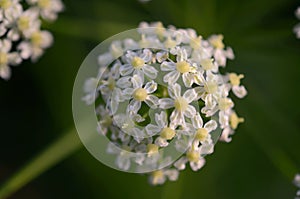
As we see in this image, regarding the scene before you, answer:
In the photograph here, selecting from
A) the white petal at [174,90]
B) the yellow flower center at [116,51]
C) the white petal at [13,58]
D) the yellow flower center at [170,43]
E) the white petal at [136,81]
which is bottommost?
the white petal at [13,58]

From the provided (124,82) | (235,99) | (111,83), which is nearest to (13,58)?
(111,83)

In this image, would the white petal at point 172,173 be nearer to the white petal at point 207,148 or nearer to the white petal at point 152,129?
the white petal at point 207,148

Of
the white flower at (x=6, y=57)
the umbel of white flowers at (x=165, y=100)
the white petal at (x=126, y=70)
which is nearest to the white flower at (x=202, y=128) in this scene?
the umbel of white flowers at (x=165, y=100)

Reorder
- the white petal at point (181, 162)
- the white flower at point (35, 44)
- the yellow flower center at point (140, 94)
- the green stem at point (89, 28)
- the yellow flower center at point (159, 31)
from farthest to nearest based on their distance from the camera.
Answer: the green stem at point (89, 28)
the white flower at point (35, 44)
the yellow flower center at point (159, 31)
the white petal at point (181, 162)
the yellow flower center at point (140, 94)

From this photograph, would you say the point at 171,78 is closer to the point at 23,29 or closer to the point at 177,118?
the point at 177,118

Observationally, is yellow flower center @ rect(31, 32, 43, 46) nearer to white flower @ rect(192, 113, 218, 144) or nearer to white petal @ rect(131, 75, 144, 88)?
white petal @ rect(131, 75, 144, 88)

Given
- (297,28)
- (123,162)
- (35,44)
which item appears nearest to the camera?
(123,162)
